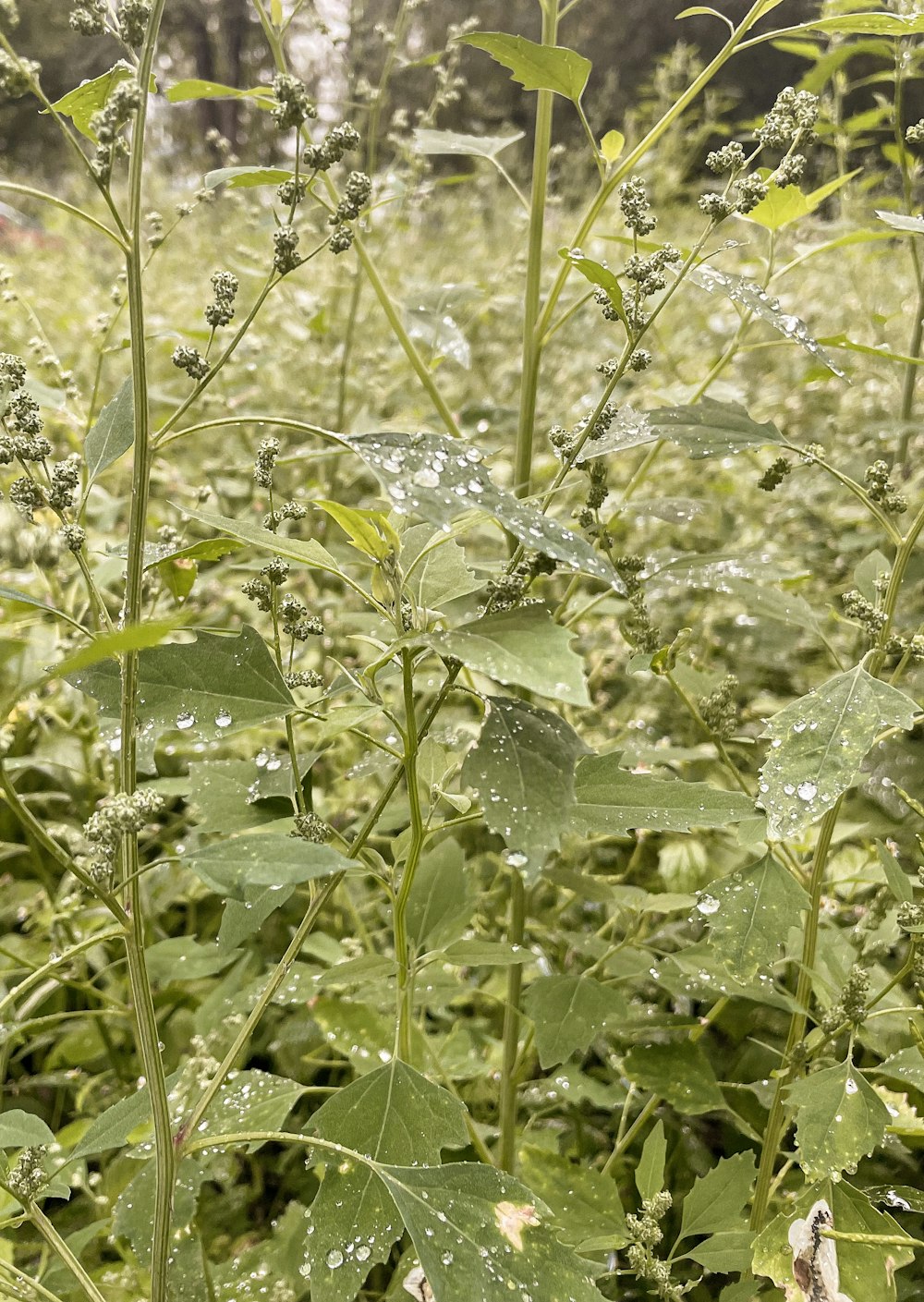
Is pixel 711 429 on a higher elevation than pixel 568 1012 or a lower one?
higher

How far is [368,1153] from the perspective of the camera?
662 mm

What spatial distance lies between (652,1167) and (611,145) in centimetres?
99

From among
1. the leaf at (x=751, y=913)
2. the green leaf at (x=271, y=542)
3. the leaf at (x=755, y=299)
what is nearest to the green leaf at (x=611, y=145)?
the leaf at (x=755, y=299)

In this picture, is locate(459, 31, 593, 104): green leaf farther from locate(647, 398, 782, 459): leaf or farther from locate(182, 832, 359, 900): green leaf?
locate(182, 832, 359, 900): green leaf

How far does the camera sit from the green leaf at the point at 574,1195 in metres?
0.83

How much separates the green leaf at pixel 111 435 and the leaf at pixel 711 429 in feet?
1.43

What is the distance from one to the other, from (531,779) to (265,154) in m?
5.23

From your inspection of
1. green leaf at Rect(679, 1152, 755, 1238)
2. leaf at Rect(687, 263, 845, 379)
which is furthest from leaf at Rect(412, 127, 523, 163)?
green leaf at Rect(679, 1152, 755, 1238)

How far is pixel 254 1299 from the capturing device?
861 millimetres

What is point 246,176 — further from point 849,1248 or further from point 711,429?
point 849,1248

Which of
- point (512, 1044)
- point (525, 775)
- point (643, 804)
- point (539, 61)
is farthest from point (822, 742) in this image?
point (539, 61)

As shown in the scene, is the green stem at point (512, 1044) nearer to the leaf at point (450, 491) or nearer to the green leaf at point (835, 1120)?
the green leaf at point (835, 1120)

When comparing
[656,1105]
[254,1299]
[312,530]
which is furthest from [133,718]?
[312,530]

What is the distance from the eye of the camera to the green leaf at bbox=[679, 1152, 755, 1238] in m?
0.79
